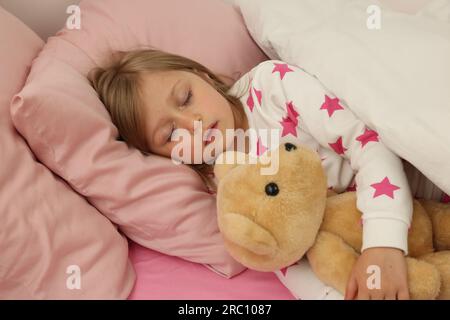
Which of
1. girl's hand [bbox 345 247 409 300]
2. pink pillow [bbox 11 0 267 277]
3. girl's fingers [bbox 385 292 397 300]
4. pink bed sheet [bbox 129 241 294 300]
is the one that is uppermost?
pink pillow [bbox 11 0 267 277]

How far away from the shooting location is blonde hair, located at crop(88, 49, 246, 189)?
97cm

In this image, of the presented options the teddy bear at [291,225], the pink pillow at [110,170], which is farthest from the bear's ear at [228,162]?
the pink pillow at [110,170]

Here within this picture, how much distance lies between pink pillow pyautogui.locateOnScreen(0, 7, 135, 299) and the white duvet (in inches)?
11.3

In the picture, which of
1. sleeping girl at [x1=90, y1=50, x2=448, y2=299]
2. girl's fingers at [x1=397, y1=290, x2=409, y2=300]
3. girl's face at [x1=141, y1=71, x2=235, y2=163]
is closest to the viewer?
girl's fingers at [x1=397, y1=290, x2=409, y2=300]

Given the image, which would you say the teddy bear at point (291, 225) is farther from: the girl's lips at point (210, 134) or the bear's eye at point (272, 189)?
the girl's lips at point (210, 134)

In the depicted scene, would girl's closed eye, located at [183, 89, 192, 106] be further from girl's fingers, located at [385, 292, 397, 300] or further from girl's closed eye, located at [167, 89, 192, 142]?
girl's fingers, located at [385, 292, 397, 300]

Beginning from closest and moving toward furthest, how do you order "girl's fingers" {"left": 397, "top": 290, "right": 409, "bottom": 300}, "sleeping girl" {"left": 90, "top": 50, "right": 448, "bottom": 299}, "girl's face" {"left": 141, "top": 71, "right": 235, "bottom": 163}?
"girl's fingers" {"left": 397, "top": 290, "right": 409, "bottom": 300}
"sleeping girl" {"left": 90, "top": 50, "right": 448, "bottom": 299}
"girl's face" {"left": 141, "top": 71, "right": 235, "bottom": 163}

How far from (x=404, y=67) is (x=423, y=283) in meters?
0.35

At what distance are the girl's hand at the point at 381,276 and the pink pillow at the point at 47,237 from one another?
0.36m

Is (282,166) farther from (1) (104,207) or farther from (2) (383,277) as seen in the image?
(1) (104,207)

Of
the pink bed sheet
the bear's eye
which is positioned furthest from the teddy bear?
the pink bed sheet

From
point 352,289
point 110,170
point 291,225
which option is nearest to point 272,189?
point 291,225

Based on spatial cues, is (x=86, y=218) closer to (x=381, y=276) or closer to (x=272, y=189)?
(x=272, y=189)

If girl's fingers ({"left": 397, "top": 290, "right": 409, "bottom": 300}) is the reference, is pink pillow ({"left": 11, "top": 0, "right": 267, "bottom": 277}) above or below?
above
